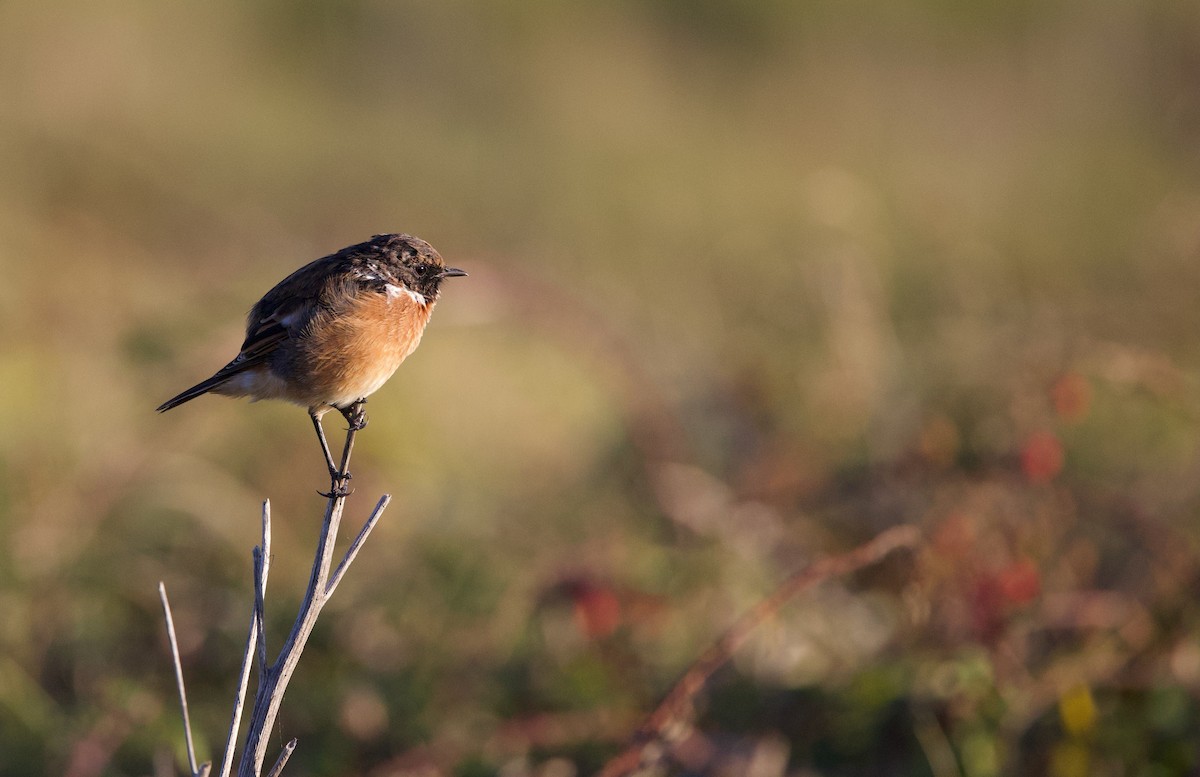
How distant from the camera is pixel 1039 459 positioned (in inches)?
136

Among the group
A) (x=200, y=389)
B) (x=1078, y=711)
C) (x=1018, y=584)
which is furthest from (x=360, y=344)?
(x=1078, y=711)

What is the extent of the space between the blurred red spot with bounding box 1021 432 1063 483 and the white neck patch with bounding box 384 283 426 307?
69.3 inches

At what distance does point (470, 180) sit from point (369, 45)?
458 centimetres

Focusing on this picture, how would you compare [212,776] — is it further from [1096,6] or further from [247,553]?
[1096,6]

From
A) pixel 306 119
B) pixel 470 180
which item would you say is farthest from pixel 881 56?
pixel 306 119

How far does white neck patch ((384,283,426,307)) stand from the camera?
119 inches

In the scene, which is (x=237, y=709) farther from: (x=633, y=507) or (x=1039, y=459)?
(x=633, y=507)

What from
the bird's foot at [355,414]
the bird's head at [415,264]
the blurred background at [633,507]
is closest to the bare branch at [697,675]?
the blurred background at [633,507]

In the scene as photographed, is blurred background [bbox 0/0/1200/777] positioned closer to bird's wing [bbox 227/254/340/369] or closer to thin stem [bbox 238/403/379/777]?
bird's wing [bbox 227/254/340/369]

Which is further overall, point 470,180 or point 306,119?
point 306,119

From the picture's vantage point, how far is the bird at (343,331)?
2959 millimetres

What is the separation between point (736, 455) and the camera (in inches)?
223

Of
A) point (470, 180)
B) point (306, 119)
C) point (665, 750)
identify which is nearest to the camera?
point (665, 750)

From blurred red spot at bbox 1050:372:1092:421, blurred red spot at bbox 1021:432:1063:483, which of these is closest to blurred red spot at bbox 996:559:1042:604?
blurred red spot at bbox 1021:432:1063:483
